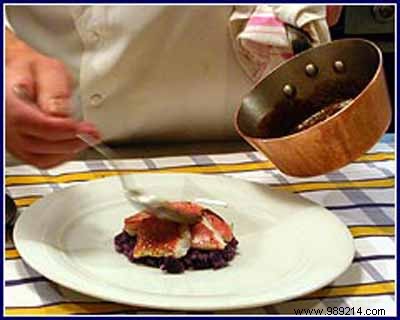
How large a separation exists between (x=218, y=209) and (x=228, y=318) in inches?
7.6

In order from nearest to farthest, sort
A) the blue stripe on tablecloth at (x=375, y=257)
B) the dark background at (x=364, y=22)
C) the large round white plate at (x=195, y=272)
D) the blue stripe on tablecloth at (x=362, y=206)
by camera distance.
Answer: the large round white plate at (x=195, y=272), the blue stripe on tablecloth at (x=375, y=257), the blue stripe on tablecloth at (x=362, y=206), the dark background at (x=364, y=22)

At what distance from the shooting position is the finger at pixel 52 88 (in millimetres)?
731

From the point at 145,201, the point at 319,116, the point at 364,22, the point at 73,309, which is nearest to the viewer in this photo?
the point at 73,309

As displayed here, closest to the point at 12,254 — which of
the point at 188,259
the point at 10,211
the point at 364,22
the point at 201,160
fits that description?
the point at 10,211

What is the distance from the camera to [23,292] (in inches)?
28.2

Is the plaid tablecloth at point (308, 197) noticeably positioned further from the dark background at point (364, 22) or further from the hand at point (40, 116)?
the dark background at point (364, 22)

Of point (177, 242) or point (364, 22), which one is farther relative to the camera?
point (364, 22)

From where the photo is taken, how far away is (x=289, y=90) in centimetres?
92

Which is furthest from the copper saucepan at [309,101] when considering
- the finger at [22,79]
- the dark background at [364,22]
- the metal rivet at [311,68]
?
the dark background at [364,22]

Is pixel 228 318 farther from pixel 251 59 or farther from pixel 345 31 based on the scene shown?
pixel 345 31

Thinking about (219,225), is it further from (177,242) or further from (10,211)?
(10,211)

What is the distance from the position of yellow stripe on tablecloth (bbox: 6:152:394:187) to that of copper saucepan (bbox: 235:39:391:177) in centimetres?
7

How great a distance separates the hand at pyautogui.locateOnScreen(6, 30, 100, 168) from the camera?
0.72m

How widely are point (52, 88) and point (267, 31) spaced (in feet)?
1.18
